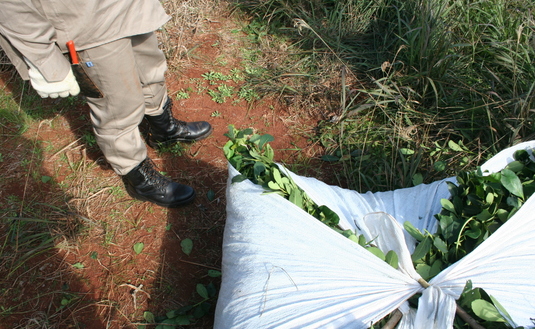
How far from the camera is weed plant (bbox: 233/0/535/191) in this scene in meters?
2.00

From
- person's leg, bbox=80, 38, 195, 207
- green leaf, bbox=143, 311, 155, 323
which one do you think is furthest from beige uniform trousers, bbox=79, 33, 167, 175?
green leaf, bbox=143, 311, 155, 323

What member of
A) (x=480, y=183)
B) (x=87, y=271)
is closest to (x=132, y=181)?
(x=87, y=271)

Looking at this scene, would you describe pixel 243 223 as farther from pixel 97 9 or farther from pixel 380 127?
pixel 380 127

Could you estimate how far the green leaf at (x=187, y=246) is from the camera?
6.05 ft

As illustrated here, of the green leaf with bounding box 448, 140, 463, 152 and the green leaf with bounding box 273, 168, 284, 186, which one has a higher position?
the green leaf with bounding box 273, 168, 284, 186

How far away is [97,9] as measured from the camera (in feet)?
4.61

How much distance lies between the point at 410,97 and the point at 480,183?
1.16 meters

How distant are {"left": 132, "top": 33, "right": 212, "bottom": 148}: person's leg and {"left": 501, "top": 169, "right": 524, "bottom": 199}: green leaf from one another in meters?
1.68

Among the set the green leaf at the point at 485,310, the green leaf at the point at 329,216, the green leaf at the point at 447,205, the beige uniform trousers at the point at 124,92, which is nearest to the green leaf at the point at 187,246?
the beige uniform trousers at the point at 124,92

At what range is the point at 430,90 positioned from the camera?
2.29 m

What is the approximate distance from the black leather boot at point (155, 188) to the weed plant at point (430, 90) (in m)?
0.94

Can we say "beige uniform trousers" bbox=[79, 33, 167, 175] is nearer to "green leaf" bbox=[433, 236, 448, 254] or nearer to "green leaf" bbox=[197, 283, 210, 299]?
"green leaf" bbox=[197, 283, 210, 299]

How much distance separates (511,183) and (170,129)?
1.79m

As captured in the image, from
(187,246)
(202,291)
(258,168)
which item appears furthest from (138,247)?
(258,168)
